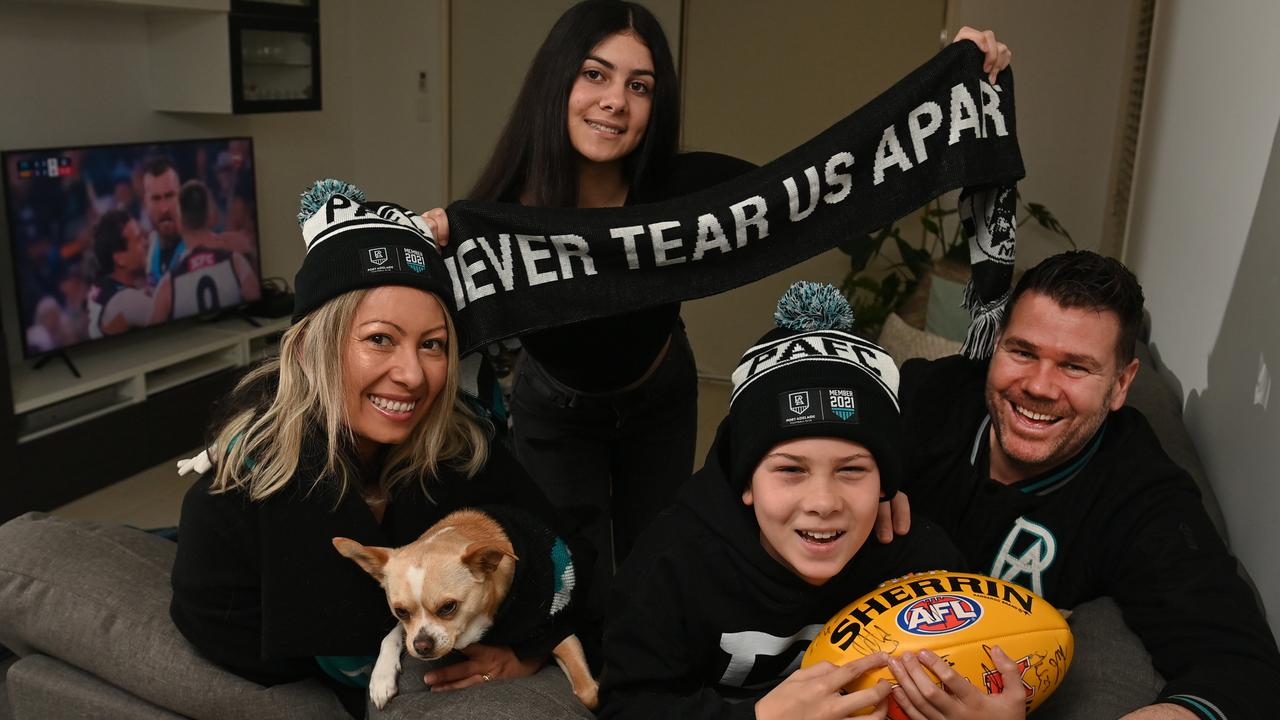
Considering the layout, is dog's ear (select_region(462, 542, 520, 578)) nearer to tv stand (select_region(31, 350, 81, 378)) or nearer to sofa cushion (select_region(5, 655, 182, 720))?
sofa cushion (select_region(5, 655, 182, 720))

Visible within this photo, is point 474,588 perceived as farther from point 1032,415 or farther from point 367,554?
point 1032,415

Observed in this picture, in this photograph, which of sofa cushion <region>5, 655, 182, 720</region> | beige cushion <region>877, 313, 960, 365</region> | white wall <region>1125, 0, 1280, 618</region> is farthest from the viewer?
beige cushion <region>877, 313, 960, 365</region>

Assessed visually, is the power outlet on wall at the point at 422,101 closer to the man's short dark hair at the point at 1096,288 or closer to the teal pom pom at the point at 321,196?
the teal pom pom at the point at 321,196

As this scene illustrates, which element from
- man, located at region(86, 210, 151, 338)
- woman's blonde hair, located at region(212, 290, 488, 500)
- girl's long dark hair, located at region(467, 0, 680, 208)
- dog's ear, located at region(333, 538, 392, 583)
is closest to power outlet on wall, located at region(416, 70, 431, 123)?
man, located at region(86, 210, 151, 338)

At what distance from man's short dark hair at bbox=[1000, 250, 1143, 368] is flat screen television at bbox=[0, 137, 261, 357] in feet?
12.5

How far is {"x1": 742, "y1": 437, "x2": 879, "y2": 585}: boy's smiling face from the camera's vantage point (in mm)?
1523

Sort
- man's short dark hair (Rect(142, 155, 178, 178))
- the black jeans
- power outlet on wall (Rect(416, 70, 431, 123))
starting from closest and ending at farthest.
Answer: the black jeans, man's short dark hair (Rect(142, 155, 178, 178)), power outlet on wall (Rect(416, 70, 431, 123))

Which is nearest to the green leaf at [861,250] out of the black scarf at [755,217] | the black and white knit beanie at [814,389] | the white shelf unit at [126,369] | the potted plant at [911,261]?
the potted plant at [911,261]

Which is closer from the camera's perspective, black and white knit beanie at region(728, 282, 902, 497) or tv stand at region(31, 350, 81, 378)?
black and white knit beanie at region(728, 282, 902, 497)

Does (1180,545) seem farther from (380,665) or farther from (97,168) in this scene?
(97,168)

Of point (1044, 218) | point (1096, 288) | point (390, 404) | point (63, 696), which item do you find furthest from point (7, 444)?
point (1044, 218)

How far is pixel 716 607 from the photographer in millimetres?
1607

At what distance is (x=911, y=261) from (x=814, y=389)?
11.8 feet

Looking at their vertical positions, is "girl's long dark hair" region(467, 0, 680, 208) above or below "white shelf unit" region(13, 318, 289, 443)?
above
